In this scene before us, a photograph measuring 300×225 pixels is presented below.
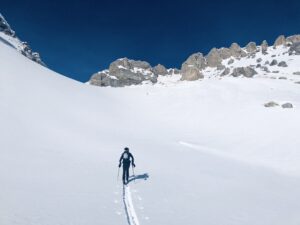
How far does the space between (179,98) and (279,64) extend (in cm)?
6559

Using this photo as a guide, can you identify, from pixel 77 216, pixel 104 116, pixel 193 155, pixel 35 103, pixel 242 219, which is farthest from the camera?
pixel 104 116

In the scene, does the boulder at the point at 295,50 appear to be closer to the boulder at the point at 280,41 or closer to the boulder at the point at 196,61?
the boulder at the point at 280,41

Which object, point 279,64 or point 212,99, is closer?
point 212,99

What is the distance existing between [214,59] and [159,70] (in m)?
23.6

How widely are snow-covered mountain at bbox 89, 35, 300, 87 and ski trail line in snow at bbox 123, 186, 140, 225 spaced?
107842 millimetres

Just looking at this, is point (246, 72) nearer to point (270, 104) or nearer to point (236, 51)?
point (270, 104)

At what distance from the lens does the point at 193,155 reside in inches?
Result: 1066

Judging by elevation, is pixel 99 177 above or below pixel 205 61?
below

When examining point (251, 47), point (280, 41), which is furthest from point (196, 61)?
point (280, 41)

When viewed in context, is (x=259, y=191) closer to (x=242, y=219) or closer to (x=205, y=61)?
(x=242, y=219)

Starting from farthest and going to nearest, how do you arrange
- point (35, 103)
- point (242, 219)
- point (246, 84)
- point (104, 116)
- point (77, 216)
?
point (246, 84)
point (104, 116)
point (35, 103)
point (242, 219)
point (77, 216)

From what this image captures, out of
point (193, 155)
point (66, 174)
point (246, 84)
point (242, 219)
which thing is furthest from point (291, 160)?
point (246, 84)

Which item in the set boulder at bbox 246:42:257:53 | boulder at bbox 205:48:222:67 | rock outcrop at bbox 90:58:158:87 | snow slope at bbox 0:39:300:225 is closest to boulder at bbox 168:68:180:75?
rock outcrop at bbox 90:58:158:87

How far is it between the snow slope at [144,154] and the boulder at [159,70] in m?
95.6
